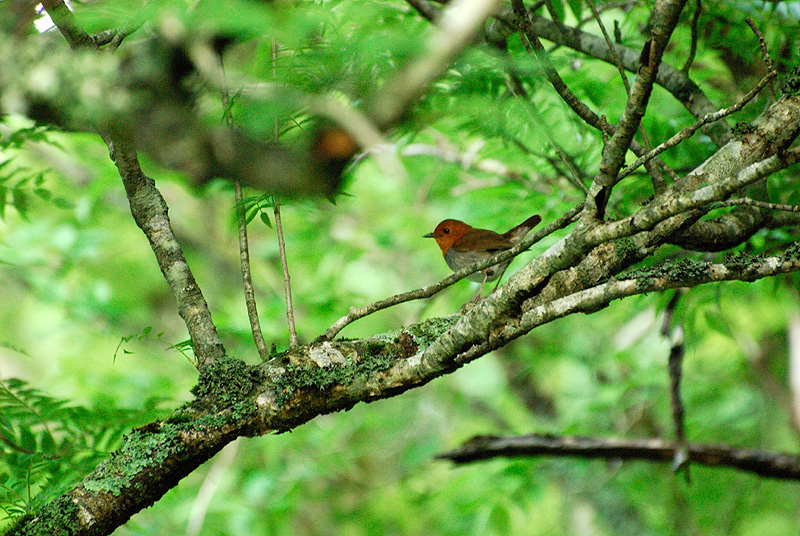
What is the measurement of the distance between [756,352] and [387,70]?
6.54 metres

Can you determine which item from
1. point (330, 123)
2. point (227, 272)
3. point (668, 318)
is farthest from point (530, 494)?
point (227, 272)

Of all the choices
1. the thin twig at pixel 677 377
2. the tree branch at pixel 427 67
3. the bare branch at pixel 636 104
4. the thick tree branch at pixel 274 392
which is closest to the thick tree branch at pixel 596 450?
the thin twig at pixel 677 377

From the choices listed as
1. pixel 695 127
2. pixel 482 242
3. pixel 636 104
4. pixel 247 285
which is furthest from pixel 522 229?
pixel 636 104

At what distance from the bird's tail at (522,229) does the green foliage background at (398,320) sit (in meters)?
0.12

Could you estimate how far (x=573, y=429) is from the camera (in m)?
4.00

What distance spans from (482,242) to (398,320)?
4.78m

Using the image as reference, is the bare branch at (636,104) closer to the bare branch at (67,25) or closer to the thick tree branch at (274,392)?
the thick tree branch at (274,392)

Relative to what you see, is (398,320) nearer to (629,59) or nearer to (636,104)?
(629,59)

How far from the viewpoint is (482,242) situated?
4.36m

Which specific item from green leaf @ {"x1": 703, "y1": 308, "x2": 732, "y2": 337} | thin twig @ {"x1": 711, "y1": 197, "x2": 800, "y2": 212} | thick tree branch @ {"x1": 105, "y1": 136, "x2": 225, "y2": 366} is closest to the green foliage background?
green leaf @ {"x1": 703, "y1": 308, "x2": 732, "y2": 337}

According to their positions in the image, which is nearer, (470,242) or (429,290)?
(429,290)

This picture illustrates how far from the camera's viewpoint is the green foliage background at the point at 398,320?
84.5 inches

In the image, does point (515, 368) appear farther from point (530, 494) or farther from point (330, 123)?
point (330, 123)

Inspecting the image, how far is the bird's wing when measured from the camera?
14.1 ft
